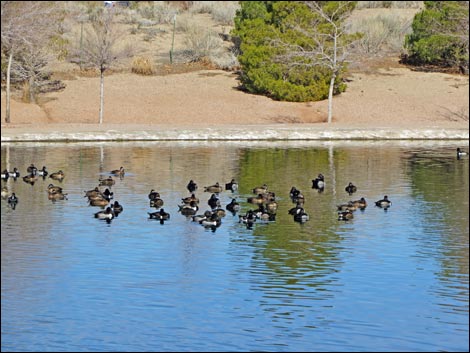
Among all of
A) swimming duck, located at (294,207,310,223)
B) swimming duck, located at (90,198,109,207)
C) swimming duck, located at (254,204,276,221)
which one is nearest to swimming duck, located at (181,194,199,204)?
swimming duck, located at (254,204,276,221)

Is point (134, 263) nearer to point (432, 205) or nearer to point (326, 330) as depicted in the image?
point (326, 330)

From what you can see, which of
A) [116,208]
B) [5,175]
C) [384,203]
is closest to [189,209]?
[116,208]

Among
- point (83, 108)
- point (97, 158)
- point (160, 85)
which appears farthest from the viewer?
point (160, 85)

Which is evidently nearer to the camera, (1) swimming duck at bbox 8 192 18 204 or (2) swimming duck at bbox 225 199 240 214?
(2) swimming duck at bbox 225 199 240 214

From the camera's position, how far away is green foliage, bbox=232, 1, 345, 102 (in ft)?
199

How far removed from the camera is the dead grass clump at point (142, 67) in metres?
66.2

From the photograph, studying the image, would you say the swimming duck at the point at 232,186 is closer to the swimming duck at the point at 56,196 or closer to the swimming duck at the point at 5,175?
the swimming duck at the point at 56,196

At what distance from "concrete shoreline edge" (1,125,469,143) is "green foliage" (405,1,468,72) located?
13.1 metres

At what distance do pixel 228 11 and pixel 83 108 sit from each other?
2552 centimetres

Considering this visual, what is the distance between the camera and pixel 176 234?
28.1m

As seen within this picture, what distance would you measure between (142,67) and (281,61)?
9644mm

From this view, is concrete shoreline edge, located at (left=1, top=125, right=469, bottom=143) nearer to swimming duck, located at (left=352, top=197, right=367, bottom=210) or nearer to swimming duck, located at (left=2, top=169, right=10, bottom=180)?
swimming duck, located at (left=2, top=169, right=10, bottom=180)

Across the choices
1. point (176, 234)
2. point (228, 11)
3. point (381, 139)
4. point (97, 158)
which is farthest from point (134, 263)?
point (228, 11)

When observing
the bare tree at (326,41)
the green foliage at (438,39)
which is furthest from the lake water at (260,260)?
the green foliage at (438,39)
